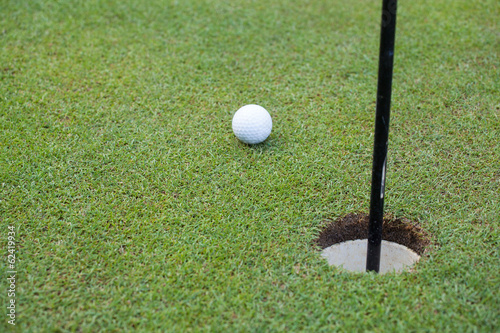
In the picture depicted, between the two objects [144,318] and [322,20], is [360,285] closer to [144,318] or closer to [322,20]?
[144,318]

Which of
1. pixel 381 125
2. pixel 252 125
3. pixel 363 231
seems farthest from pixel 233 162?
pixel 381 125

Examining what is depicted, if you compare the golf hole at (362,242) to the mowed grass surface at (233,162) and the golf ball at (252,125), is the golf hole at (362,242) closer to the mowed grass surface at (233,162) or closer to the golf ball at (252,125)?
the mowed grass surface at (233,162)

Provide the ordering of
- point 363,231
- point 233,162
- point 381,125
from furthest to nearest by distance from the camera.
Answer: point 233,162 < point 363,231 < point 381,125

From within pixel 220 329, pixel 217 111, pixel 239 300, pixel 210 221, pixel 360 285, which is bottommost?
pixel 220 329

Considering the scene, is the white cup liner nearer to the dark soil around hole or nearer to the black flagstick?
the dark soil around hole

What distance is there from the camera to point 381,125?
2.09 meters

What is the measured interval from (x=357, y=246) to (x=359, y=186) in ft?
1.22

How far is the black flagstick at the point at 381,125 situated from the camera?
6.15 ft

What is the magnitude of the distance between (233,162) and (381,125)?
119 cm

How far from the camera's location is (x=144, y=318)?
6.77 feet

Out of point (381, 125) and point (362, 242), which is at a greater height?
point (381, 125)

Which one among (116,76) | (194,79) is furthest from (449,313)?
(116,76)

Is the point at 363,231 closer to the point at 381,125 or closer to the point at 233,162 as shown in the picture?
the point at 381,125

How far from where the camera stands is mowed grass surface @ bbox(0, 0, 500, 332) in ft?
7.02
